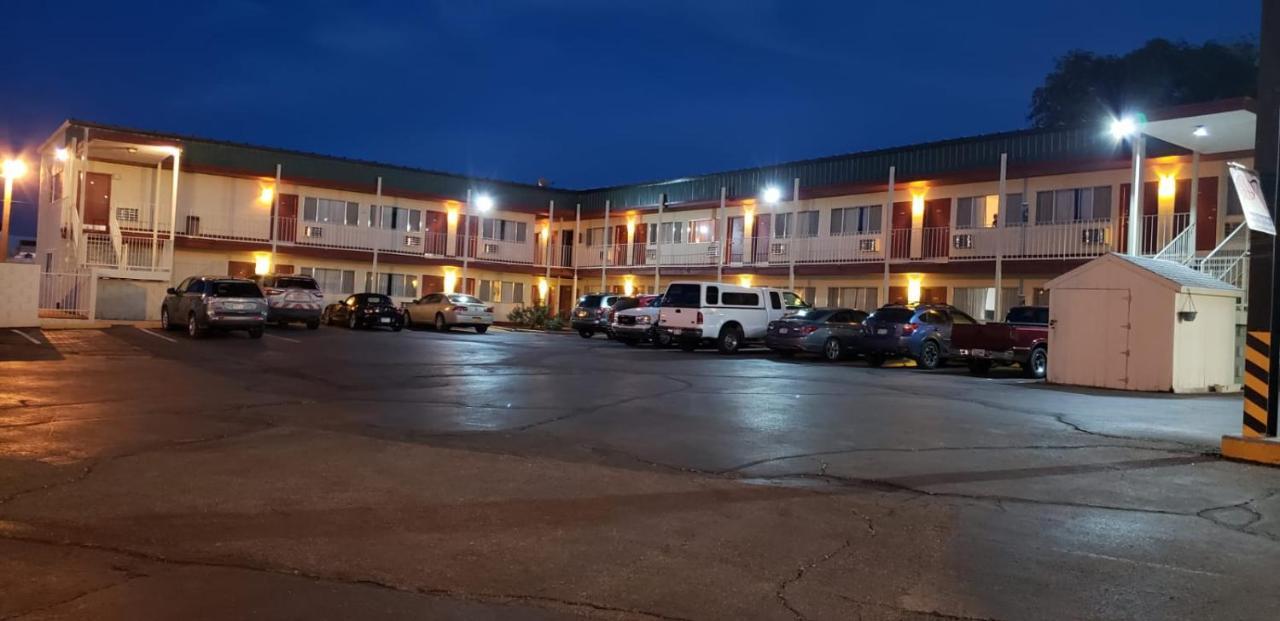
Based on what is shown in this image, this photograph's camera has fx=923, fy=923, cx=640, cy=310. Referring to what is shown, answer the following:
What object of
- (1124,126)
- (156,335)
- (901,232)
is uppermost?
(1124,126)

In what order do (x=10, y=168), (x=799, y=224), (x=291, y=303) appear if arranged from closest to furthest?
(x=291, y=303) < (x=10, y=168) < (x=799, y=224)

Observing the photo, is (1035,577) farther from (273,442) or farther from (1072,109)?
(1072,109)

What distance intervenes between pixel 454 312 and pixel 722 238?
36.1 feet

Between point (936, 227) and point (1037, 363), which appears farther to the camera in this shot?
point (936, 227)

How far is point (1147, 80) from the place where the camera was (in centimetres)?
4184

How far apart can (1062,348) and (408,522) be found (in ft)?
50.9

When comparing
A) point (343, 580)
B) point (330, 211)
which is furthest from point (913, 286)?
point (343, 580)

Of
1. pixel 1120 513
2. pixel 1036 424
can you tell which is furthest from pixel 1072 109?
pixel 1120 513

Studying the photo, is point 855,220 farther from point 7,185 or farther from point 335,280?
point 7,185

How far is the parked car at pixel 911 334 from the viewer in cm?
2236

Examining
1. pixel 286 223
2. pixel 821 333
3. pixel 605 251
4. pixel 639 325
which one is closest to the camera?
pixel 821 333

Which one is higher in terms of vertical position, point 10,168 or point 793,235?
point 10,168

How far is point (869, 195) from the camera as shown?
33.9 m

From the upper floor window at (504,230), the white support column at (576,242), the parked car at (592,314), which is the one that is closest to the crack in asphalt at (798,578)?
the parked car at (592,314)
